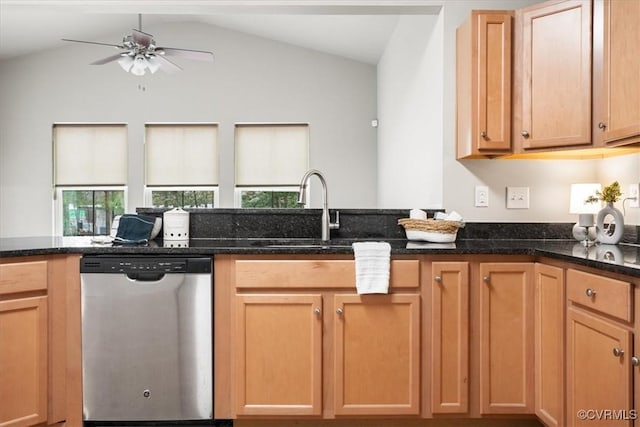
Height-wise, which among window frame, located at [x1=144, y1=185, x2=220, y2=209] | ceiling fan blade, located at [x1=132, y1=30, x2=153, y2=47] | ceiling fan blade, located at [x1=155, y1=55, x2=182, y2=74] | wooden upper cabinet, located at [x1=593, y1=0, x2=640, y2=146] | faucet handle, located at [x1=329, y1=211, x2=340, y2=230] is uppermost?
ceiling fan blade, located at [x1=132, y1=30, x2=153, y2=47]

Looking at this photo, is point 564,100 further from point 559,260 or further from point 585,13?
point 559,260

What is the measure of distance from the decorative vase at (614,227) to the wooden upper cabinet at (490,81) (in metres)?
0.52

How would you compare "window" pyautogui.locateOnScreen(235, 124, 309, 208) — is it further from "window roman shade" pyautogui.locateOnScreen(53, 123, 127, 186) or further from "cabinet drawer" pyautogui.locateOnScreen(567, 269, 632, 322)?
"cabinet drawer" pyautogui.locateOnScreen(567, 269, 632, 322)

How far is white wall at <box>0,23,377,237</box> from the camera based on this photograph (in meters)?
5.32

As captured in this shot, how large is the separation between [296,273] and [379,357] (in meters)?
0.52

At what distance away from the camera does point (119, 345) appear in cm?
195

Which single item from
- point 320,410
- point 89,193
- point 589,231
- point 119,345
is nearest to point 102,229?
point 89,193

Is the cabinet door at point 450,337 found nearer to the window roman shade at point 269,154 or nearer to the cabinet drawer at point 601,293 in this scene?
the cabinet drawer at point 601,293

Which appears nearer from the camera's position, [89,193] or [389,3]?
[389,3]

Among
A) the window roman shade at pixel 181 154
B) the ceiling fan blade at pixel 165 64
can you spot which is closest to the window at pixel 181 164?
the window roman shade at pixel 181 154

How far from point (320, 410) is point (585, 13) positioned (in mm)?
2126

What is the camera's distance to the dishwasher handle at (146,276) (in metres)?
1.95

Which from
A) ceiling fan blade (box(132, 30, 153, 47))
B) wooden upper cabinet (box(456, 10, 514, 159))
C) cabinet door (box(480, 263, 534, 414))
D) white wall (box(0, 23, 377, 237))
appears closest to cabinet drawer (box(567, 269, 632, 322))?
cabinet door (box(480, 263, 534, 414))

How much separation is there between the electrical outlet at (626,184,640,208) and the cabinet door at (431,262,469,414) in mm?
939
